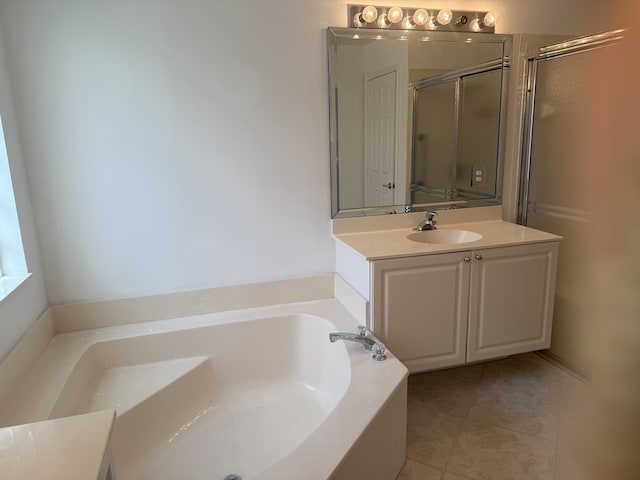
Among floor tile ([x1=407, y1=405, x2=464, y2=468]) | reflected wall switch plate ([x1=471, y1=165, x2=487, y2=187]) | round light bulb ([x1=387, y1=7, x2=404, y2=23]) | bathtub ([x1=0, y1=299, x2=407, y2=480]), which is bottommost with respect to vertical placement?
floor tile ([x1=407, y1=405, x2=464, y2=468])

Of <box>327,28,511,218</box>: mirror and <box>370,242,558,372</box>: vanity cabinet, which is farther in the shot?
<box>327,28,511,218</box>: mirror

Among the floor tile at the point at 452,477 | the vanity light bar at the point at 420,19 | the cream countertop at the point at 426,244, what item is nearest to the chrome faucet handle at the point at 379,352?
the cream countertop at the point at 426,244

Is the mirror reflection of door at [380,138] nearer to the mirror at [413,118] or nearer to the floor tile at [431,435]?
the mirror at [413,118]

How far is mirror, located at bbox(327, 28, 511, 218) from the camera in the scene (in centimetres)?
218

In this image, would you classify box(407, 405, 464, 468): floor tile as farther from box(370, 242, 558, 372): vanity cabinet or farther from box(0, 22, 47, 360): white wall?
box(0, 22, 47, 360): white wall

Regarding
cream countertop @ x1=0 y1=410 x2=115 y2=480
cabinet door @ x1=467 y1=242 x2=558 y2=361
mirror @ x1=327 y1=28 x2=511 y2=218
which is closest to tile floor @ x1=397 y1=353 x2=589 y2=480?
cabinet door @ x1=467 y1=242 x2=558 y2=361

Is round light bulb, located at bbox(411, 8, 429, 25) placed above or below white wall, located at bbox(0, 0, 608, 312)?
above

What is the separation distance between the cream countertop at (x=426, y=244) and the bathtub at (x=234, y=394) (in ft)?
1.26

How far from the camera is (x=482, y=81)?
239 cm

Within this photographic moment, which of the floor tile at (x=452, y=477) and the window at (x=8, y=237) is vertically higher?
the window at (x=8, y=237)

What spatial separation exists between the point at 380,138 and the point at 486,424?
151 cm

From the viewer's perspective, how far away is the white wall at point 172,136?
1.86 m

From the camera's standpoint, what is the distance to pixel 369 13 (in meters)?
2.13

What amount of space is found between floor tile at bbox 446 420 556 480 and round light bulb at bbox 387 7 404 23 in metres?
2.04
